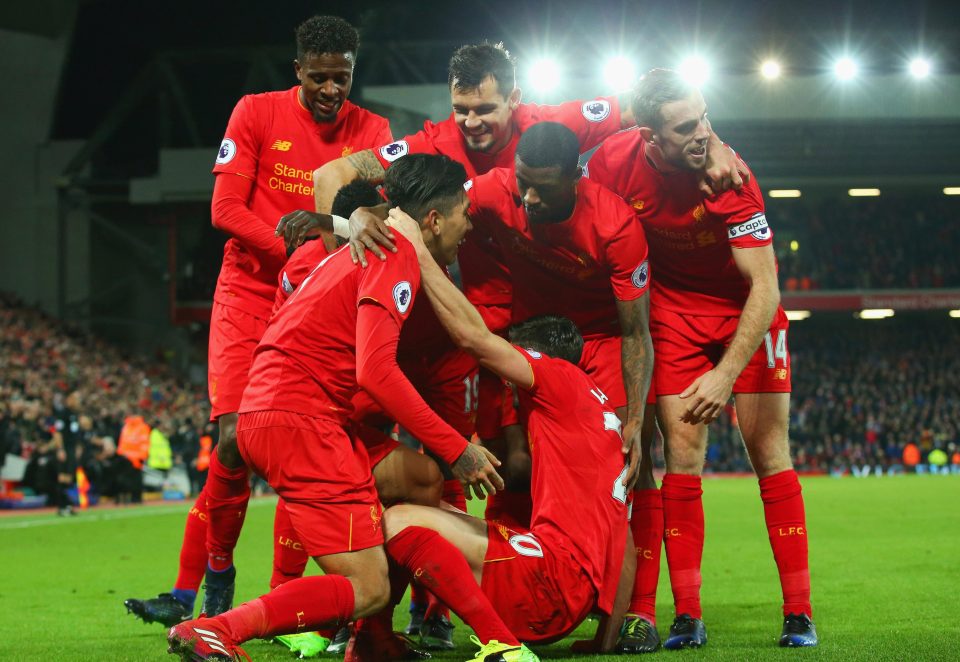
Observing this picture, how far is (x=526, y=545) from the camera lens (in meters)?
4.37

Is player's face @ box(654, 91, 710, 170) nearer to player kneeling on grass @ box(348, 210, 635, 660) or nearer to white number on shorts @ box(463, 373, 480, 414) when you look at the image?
player kneeling on grass @ box(348, 210, 635, 660)

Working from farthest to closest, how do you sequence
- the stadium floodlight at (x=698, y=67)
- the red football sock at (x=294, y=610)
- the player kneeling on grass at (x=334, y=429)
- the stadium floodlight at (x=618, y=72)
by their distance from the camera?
1. the stadium floodlight at (x=698, y=67)
2. the stadium floodlight at (x=618, y=72)
3. the player kneeling on grass at (x=334, y=429)
4. the red football sock at (x=294, y=610)

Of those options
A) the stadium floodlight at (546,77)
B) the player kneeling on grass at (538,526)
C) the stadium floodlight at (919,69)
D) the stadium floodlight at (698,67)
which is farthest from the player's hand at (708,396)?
the stadium floodlight at (919,69)

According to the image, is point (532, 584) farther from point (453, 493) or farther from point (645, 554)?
point (453, 493)

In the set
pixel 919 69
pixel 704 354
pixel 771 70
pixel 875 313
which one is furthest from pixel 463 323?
pixel 875 313

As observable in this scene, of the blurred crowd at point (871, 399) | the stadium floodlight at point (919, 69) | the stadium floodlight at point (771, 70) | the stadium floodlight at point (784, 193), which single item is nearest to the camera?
the stadium floodlight at point (919, 69)

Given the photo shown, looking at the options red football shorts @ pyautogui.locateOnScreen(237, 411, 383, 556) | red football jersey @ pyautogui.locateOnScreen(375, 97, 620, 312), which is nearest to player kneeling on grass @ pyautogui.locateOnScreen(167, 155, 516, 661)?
red football shorts @ pyautogui.locateOnScreen(237, 411, 383, 556)

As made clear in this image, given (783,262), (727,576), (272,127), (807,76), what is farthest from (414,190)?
(783,262)

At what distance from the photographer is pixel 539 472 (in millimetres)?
4609

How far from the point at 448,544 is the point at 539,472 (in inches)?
23.7

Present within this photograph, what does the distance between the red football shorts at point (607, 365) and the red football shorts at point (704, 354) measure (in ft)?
0.76

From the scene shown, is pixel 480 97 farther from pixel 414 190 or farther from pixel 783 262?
pixel 783 262

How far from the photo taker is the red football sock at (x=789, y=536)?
5.14 meters

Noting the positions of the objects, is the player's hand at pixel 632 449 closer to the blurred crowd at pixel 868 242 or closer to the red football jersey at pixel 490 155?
the red football jersey at pixel 490 155
